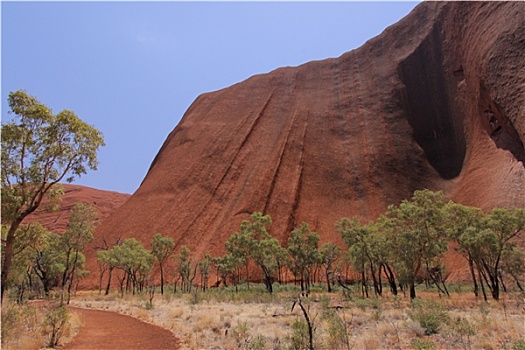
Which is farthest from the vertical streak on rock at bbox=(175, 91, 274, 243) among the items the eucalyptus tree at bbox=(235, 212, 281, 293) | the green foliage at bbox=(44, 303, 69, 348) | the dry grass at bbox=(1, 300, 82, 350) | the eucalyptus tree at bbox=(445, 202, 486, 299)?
the green foliage at bbox=(44, 303, 69, 348)

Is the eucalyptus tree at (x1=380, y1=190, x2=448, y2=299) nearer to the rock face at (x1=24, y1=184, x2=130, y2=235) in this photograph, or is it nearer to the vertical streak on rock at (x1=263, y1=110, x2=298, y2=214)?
the vertical streak on rock at (x1=263, y1=110, x2=298, y2=214)

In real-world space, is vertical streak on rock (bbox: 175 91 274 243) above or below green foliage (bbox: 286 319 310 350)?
above

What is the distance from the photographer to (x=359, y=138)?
7406 centimetres

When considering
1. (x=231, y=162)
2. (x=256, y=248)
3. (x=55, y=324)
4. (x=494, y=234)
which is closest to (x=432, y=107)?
(x=231, y=162)

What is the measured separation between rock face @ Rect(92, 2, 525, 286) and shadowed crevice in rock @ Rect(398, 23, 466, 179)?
22 cm

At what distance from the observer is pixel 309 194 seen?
213ft

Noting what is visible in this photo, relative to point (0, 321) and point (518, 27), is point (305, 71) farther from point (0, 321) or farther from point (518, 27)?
point (0, 321)

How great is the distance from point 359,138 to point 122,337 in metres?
66.0

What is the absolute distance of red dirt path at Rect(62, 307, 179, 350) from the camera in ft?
42.3

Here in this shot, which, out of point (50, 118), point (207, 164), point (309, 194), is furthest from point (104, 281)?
point (50, 118)

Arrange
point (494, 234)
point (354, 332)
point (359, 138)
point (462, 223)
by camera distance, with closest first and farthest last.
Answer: point (354, 332)
point (494, 234)
point (462, 223)
point (359, 138)

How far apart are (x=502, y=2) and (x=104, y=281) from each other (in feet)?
254

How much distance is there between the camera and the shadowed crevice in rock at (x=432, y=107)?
70.1m

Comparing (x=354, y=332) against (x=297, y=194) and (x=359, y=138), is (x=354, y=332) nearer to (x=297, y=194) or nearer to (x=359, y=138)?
(x=297, y=194)
